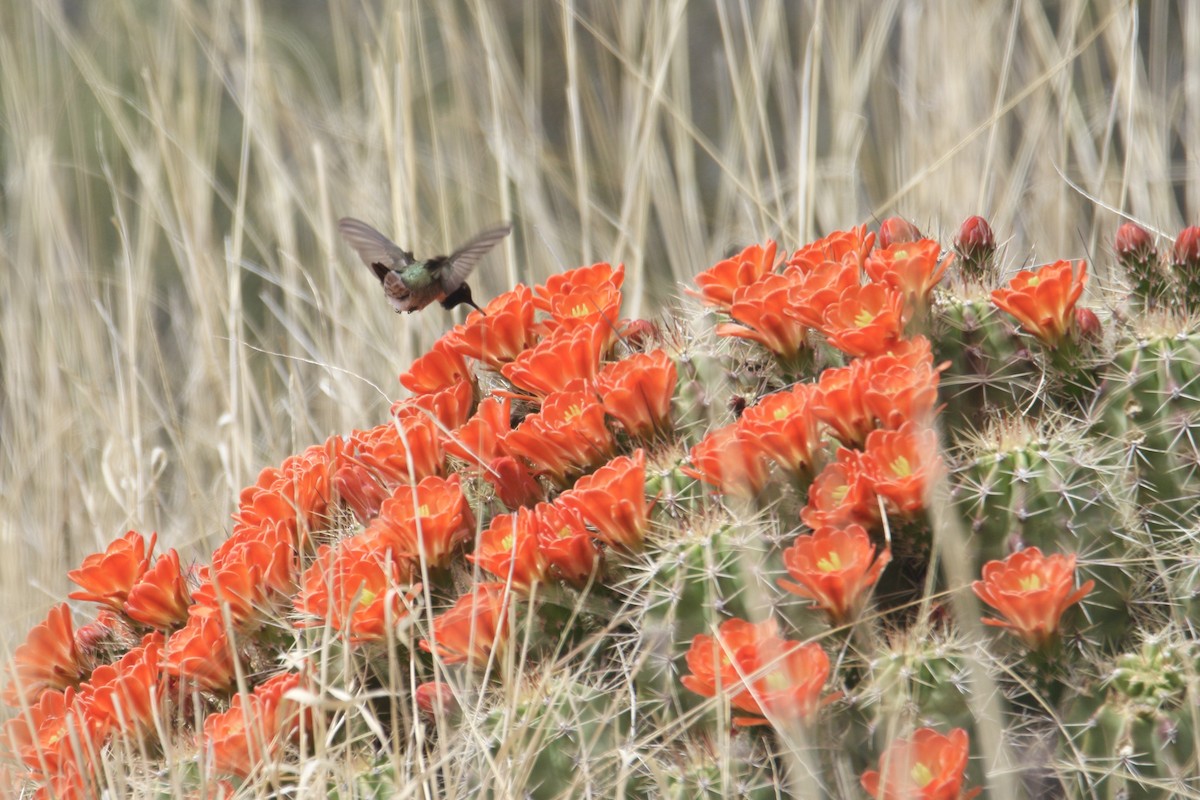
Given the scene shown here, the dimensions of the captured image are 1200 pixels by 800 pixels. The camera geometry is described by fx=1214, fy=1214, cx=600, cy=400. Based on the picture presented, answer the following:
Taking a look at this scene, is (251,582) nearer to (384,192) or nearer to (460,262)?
(460,262)

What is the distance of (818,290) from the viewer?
1634 mm

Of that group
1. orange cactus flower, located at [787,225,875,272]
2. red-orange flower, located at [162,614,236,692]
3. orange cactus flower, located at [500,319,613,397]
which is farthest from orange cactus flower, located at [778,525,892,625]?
red-orange flower, located at [162,614,236,692]

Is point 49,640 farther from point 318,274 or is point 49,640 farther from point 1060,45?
point 1060,45

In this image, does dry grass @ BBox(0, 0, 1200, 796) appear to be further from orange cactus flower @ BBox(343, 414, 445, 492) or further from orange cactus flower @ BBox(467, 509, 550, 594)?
orange cactus flower @ BBox(467, 509, 550, 594)

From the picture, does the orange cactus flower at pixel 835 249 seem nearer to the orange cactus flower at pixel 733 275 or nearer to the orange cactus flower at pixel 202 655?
the orange cactus flower at pixel 733 275

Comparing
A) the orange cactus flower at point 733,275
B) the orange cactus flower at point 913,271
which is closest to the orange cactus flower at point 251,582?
the orange cactus flower at point 733,275

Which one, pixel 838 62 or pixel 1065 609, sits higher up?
pixel 838 62

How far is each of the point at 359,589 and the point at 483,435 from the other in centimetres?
28

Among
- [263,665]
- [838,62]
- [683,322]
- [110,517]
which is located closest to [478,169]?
[838,62]

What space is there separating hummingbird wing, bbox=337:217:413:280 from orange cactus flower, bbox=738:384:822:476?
951 mm

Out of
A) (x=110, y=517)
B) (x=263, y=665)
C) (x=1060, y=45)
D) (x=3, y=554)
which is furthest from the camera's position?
(x=1060, y=45)

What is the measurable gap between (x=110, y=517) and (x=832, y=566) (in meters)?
2.38

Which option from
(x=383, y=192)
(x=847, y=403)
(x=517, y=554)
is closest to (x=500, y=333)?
(x=517, y=554)

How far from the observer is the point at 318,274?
13.3ft
